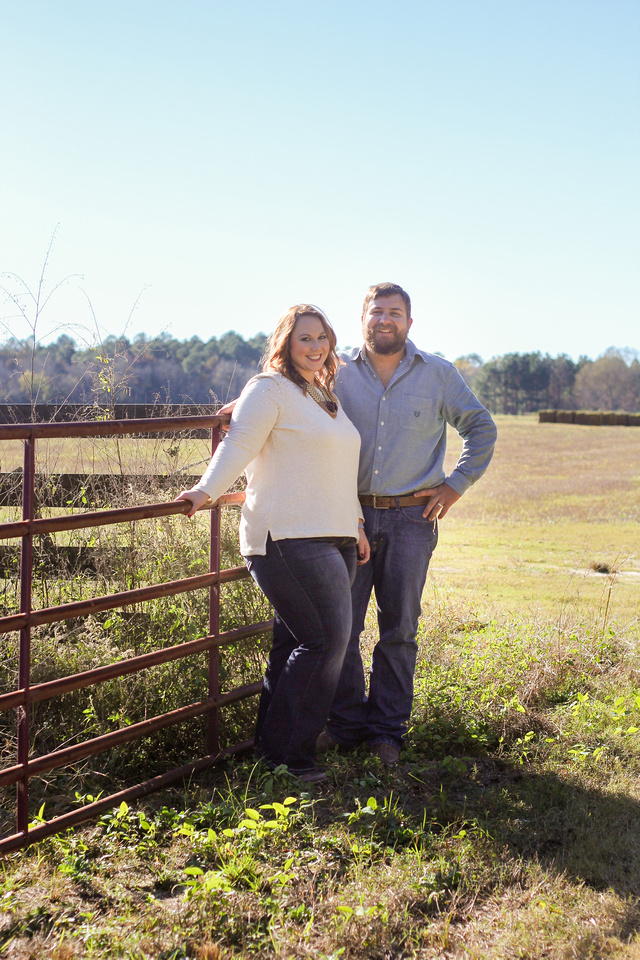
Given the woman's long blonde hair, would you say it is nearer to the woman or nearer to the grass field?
the woman

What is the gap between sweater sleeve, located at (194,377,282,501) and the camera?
3217mm

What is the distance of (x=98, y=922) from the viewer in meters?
2.64

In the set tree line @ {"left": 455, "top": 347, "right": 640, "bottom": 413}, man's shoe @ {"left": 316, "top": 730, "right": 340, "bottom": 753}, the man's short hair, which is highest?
tree line @ {"left": 455, "top": 347, "right": 640, "bottom": 413}

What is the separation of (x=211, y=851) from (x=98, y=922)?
472 mm

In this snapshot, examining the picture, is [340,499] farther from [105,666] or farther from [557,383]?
[557,383]

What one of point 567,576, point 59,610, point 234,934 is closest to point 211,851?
point 234,934

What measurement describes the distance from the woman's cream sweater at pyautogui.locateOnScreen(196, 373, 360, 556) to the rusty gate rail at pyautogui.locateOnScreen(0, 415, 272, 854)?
32cm

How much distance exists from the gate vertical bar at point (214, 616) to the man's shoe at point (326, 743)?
51cm

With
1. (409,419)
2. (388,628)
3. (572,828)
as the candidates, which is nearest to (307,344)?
(409,419)

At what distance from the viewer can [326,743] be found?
410 cm

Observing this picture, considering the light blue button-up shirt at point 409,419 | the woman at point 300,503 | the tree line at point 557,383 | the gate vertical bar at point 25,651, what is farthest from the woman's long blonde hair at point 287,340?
the tree line at point 557,383

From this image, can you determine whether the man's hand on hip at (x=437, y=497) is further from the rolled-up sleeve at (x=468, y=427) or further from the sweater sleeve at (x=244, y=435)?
the sweater sleeve at (x=244, y=435)

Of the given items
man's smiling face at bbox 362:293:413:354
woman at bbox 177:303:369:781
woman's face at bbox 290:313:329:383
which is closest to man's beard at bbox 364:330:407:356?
man's smiling face at bbox 362:293:413:354

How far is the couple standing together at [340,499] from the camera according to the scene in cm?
338
